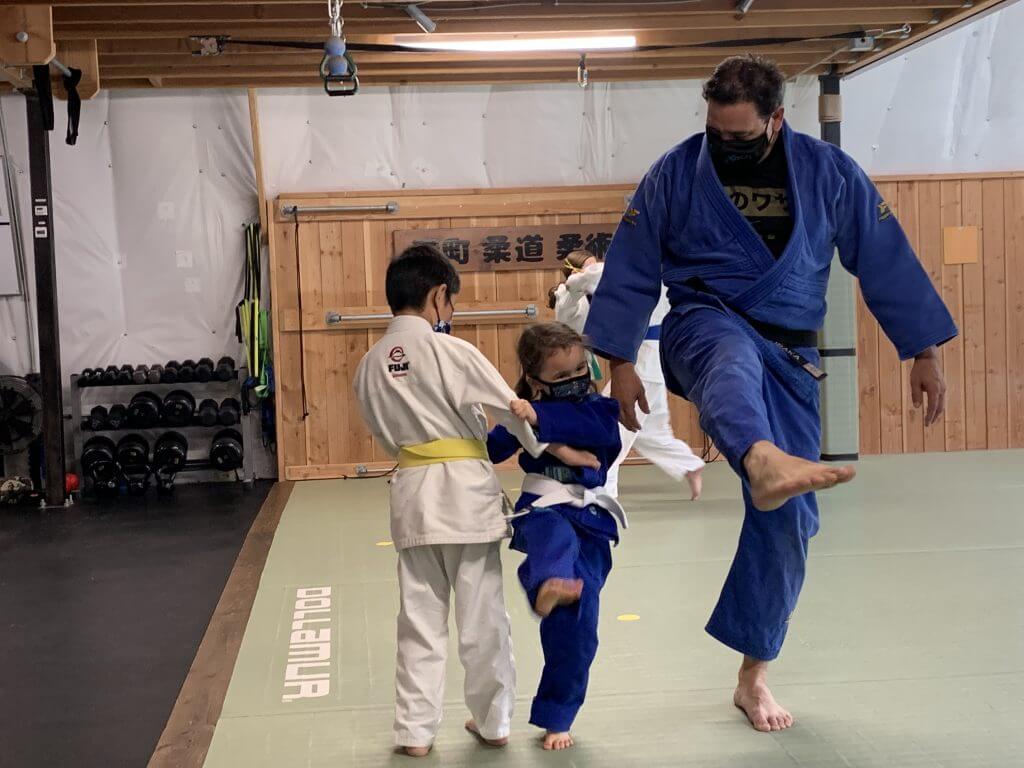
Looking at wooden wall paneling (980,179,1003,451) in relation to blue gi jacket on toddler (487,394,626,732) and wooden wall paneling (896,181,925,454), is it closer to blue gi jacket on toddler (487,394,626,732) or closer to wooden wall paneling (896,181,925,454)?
wooden wall paneling (896,181,925,454)

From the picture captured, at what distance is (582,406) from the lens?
8.85ft

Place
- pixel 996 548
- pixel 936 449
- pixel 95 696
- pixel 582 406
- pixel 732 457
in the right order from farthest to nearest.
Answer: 1. pixel 936 449
2. pixel 996 548
3. pixel 95 696
4. pixel 582 406
5. pixel 732 457

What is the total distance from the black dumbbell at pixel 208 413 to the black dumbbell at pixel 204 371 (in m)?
0.16

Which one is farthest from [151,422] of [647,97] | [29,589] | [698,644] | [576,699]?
[576,699]

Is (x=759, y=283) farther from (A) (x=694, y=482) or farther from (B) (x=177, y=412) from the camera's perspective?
(B) (x=177, y=412)

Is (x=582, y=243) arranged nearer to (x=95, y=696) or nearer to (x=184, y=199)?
(x=184, y=199)

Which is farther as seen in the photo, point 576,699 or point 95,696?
point 95,696

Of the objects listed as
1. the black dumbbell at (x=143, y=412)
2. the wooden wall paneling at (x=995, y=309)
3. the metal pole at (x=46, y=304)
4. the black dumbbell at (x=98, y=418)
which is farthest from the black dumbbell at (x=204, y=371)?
the wooden wall paneling at (x=995, y=309)

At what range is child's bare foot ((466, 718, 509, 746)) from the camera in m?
2.77

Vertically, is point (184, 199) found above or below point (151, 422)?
above

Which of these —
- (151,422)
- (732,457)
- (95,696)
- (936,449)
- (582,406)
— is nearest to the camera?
(732,457)

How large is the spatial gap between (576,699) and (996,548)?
2.82m

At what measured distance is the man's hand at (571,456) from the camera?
265cm

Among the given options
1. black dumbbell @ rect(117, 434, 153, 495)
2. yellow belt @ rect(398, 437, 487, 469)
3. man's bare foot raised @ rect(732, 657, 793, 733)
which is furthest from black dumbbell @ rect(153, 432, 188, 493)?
man's bare foot raised @ rect(732, 657, 793, 733)
